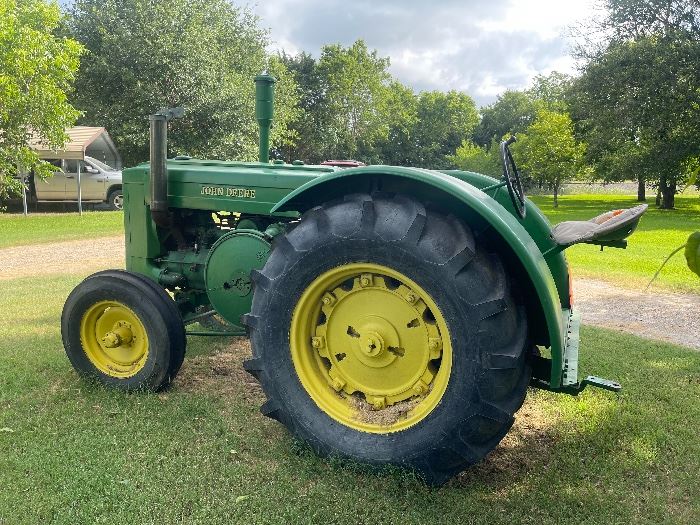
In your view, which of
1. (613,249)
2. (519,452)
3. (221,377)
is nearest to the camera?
(519,452)

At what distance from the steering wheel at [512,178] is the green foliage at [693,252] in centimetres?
227

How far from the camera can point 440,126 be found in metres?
65.1

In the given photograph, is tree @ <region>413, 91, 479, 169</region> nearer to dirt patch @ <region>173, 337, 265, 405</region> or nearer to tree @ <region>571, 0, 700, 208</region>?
tree @ <region>571, 0, 700, 208</region>

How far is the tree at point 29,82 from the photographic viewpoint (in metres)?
14.7

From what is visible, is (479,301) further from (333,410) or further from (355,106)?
(355,106)

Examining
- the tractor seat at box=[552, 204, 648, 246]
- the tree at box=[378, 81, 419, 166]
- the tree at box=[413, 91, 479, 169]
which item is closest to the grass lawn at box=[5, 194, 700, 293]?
the tractor seat at box=[552, 204, 648, 246]

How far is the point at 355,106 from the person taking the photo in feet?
160

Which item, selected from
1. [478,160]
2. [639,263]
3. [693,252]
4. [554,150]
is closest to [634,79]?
[554,150]

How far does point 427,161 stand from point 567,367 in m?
61.6

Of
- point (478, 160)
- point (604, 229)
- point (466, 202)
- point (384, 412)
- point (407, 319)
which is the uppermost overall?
point (478, 160)

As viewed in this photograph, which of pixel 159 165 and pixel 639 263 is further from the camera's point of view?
pixel 639 263

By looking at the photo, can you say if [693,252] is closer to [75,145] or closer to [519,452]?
[519,452]

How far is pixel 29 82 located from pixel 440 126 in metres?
53.4

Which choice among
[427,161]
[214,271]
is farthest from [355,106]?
[214,271]
